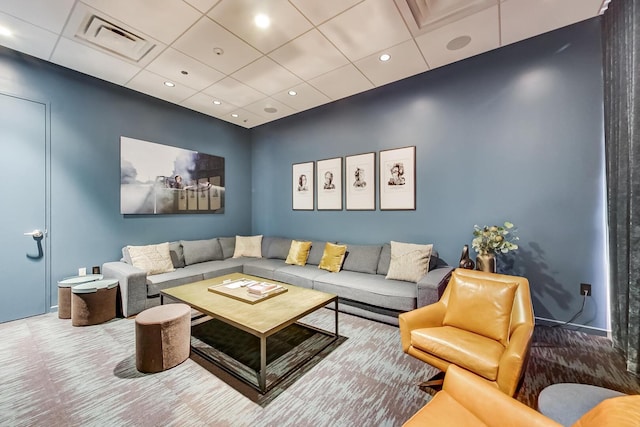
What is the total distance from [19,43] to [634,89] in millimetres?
5722

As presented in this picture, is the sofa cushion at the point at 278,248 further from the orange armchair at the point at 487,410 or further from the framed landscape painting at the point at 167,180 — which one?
the orange armchair at the point at 487,410

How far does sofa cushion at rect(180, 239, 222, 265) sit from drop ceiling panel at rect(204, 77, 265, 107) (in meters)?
2.42

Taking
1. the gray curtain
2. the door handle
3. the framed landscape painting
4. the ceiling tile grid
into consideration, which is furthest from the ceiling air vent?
the gray curtain

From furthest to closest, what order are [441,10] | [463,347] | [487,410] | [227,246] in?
[227,246] < [441,10] < [463,347] < [487,410]

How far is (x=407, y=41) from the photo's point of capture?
2.73 meters

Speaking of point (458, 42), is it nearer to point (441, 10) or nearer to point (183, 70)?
point (441, 10)

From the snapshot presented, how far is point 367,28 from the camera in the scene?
252 centimetres

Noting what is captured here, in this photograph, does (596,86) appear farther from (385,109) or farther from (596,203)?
(385,109)

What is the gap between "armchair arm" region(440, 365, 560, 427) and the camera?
0.93 m

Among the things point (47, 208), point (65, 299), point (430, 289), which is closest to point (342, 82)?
point (430, 289)

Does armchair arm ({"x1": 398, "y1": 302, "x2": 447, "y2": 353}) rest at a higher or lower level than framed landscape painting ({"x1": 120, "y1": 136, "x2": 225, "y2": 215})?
lower

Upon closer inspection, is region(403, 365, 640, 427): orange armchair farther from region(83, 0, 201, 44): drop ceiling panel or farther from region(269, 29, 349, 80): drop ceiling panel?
region(83, 0, 201, 44): drop ceiling panel

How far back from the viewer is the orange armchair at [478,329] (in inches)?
58.7

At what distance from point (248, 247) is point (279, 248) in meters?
0.66
